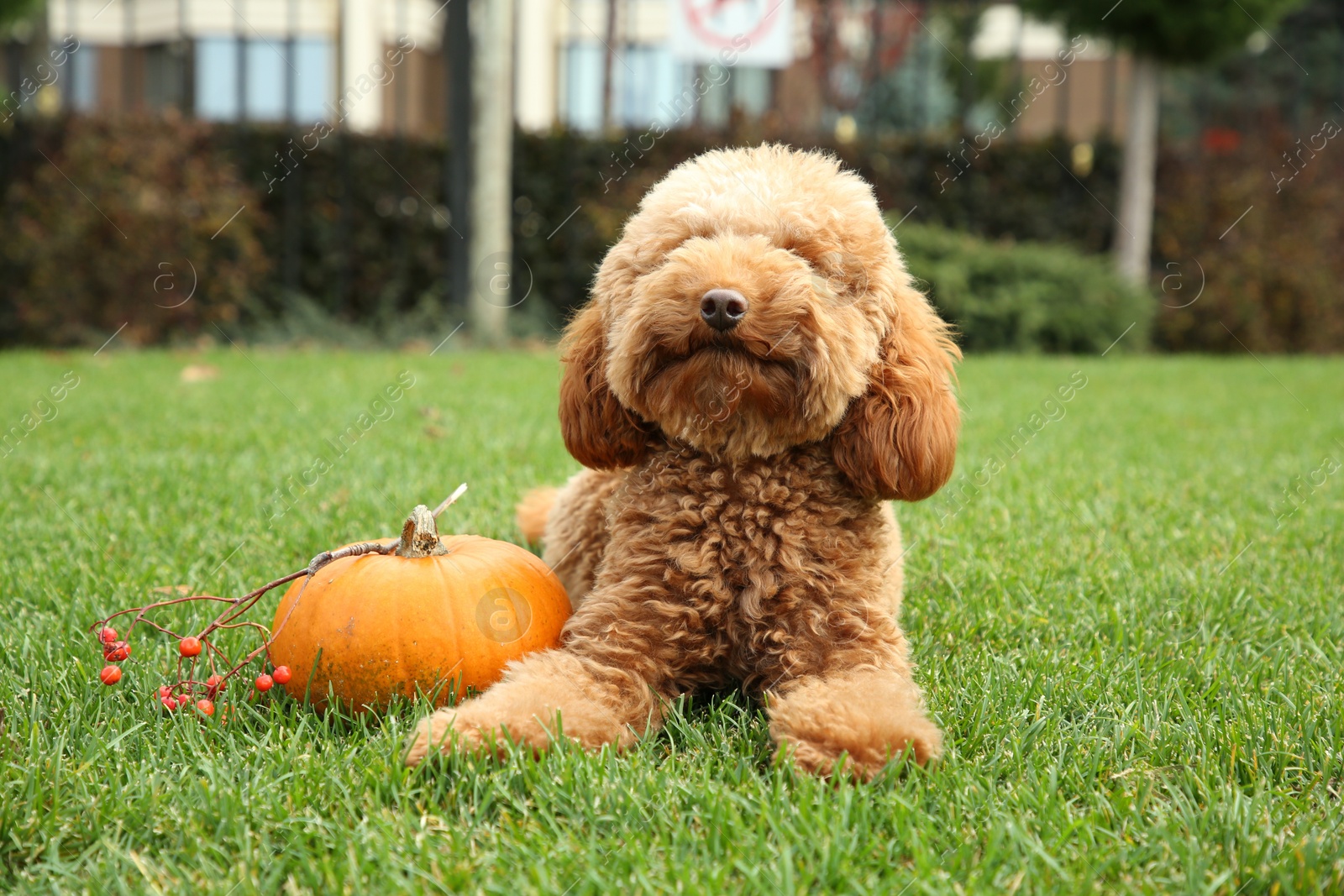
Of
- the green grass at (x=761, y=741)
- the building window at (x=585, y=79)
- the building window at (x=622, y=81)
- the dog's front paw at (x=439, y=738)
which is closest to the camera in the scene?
the green grass at (x=761, y=741)

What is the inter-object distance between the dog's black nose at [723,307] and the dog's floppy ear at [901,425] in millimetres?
368

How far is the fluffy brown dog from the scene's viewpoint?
195cm

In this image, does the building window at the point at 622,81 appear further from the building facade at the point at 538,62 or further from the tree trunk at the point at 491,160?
the tree trunk at the point at 491,160

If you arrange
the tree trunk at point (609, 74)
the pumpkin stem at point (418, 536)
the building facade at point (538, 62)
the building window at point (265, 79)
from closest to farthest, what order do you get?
the pumpkin stem at point (418, 536)
the tree trunk at point (609, 74)
the building facade at point (538, 62)
the building window at point (265, 79)

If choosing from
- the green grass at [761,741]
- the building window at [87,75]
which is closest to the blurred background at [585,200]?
the green grass at [761,741]

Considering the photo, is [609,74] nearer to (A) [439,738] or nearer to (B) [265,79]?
(B) [265,79]

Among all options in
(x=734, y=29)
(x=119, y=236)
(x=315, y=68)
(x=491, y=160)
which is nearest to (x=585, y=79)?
(x=315, y=68)

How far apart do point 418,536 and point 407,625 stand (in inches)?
8.6

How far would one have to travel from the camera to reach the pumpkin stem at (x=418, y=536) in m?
2.20

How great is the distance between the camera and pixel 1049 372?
26.3 feet

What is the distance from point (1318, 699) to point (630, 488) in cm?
151

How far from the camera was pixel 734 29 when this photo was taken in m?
9.83

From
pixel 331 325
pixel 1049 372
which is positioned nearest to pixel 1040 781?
pixel 1049 372

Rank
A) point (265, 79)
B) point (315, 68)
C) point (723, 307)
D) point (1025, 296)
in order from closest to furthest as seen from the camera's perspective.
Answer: point (723, 307)
point (1025, 296)
point (315, 68)
point (265, 79)
